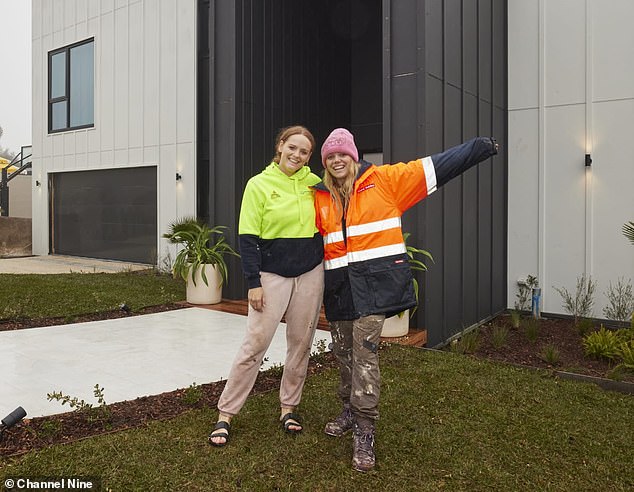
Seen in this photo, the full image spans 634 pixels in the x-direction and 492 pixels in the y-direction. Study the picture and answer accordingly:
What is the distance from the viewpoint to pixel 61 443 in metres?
2.74

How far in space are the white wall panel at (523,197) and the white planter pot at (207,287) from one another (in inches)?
148

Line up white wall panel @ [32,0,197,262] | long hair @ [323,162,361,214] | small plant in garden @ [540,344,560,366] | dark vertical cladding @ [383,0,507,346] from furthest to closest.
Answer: white wall panel @ [32,0,197,262]
dark vertical cladding @ [383,0,507,346]
small plant in garden @ [540,344,560,366]
long hair @ [323,162,361,214]

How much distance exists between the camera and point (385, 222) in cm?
263

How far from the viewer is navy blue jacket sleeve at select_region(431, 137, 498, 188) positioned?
257 centimetres

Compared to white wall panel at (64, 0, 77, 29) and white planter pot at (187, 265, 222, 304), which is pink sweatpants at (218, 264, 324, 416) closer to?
white planter pot at (187, 265, 222, 304)

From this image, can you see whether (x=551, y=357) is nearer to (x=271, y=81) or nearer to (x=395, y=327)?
(x=395, y=327)

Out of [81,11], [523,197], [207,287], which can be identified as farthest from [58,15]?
[523,197]

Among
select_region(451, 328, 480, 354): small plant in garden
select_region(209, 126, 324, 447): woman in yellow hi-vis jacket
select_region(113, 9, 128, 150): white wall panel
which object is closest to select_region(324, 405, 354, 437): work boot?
select_region(209, 126, 324, 447): woman in yellow hi-vis jacket

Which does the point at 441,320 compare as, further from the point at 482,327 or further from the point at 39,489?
the point at 39,489

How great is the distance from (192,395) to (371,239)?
1.63 metres

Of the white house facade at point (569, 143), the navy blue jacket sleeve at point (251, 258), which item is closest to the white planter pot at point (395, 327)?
the navy blue jacket sleeve at point (251, 258)

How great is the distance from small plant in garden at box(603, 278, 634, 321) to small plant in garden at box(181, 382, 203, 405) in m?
4.83

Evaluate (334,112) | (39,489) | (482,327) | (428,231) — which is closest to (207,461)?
(39,489)
